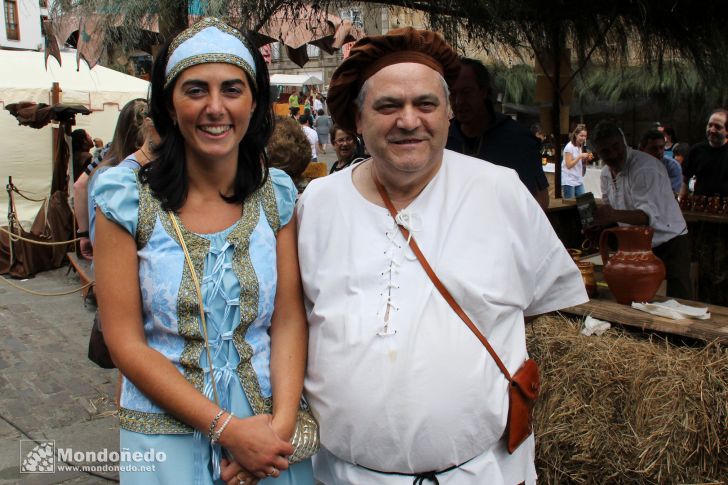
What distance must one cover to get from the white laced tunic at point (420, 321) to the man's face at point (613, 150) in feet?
11.5

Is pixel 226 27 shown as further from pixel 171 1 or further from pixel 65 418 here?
pixel 65 418

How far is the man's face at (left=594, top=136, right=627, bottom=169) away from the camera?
5188mm

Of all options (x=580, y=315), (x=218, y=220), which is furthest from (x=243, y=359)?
(x=580, y=315)

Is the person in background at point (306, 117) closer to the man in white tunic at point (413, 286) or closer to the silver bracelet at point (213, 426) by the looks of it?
the man in white tunic at point (413, 286)

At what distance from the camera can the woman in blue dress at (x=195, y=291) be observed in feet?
5.42

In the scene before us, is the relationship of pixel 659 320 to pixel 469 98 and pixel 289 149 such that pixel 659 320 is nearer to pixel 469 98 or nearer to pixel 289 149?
pixel 469 98

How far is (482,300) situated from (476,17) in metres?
4.05

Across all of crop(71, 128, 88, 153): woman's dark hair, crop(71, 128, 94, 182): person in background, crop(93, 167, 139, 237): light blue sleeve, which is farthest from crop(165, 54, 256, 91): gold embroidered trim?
crop(71, 128, 88, 153): woman's dark hair

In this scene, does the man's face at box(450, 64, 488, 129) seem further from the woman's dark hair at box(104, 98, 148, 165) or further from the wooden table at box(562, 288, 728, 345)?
the woman's dark hair at box(104, 98, 148, 165)

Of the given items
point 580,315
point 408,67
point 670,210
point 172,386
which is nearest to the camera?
point 172,386

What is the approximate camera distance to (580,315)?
12.4ft

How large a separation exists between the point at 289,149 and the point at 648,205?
2.59m
